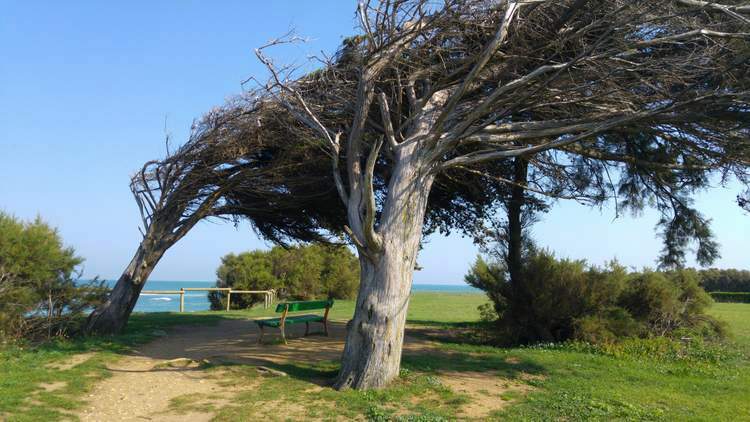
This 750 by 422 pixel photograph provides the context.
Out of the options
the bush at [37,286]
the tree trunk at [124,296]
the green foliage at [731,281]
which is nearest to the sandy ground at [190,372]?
the tree trunk at [124,296]

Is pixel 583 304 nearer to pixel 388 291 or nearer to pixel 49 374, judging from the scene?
pixel 388 291

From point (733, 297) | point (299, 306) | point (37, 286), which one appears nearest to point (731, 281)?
point (733, 297)

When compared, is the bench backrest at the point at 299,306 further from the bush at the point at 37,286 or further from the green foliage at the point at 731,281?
the green foliage at the point at 731,281

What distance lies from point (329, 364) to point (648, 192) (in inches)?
336

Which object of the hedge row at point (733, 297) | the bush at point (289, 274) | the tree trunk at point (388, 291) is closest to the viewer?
the tree trunk at point (388, 291)

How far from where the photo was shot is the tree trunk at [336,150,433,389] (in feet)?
26.3

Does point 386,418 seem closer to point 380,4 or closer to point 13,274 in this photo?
point 380,4

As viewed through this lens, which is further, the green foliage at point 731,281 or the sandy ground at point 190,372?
the green foliage at point 731,281

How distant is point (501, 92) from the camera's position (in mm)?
8016

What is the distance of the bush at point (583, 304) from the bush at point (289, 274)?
17.3 metres

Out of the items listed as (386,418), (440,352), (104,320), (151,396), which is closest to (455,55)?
(440,352)

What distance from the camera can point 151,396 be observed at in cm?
763

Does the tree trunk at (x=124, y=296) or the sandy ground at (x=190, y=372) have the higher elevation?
the tree trunk at (x=124, y=296)

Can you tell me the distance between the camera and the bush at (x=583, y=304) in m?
12.9
